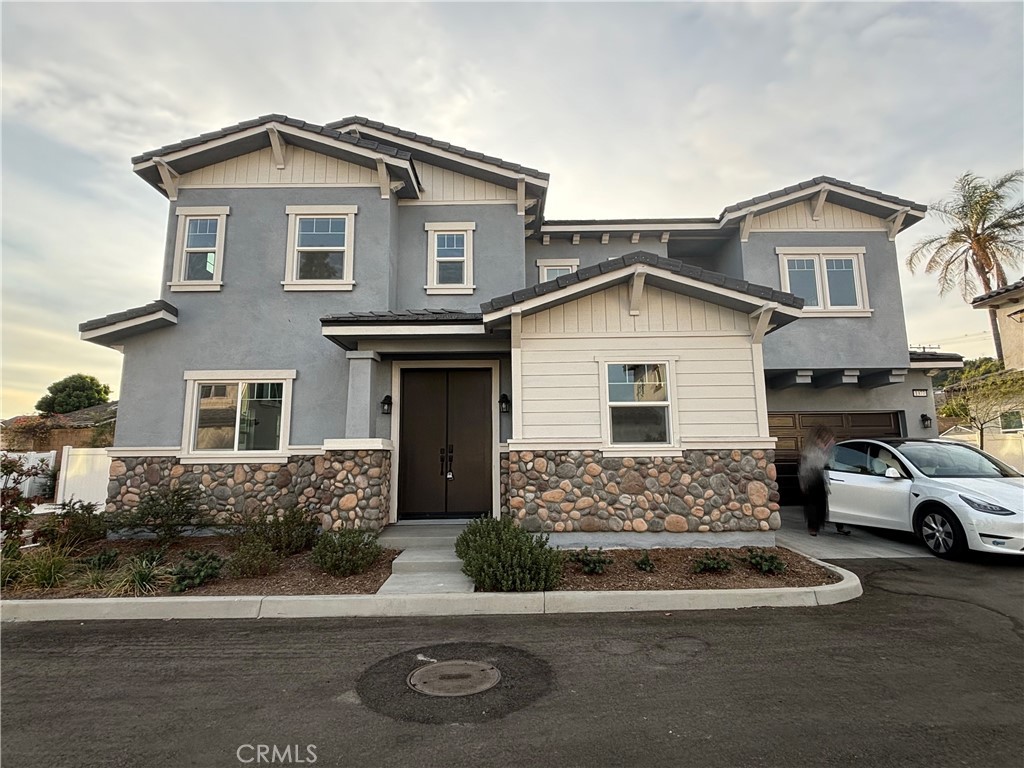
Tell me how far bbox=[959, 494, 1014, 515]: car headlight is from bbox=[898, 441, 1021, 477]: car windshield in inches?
27.6

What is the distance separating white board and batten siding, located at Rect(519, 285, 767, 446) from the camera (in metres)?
7.23

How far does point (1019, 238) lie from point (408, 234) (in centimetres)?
2108

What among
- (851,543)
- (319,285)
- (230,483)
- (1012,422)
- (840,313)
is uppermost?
(319,285)

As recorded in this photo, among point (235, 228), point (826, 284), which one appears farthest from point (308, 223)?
point (826, 284)

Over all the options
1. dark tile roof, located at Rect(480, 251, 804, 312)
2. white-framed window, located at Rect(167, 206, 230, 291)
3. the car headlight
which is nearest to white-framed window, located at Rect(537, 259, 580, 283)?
dark tile roof, located at Rect(480, 251, 804, 312)

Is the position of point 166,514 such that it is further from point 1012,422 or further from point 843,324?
point 1012,422

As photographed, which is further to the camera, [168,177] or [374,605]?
[168,177]

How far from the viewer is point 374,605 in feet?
17.1

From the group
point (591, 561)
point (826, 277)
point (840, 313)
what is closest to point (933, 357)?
point (840, 313)

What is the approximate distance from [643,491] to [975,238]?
1947 cm

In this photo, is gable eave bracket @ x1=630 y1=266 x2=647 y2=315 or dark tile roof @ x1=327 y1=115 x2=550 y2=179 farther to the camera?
dark tile roof @ x1=327 y1=115 x2=550 y2=179

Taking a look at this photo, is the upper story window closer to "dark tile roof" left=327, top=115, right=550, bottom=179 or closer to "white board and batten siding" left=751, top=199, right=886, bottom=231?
"dark tile roof" left=327, top=115, right=550, bottom=179

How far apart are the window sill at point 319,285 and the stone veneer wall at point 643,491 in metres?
4.63

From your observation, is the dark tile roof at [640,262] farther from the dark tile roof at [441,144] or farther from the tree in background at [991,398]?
the tree in background at [991,398]
